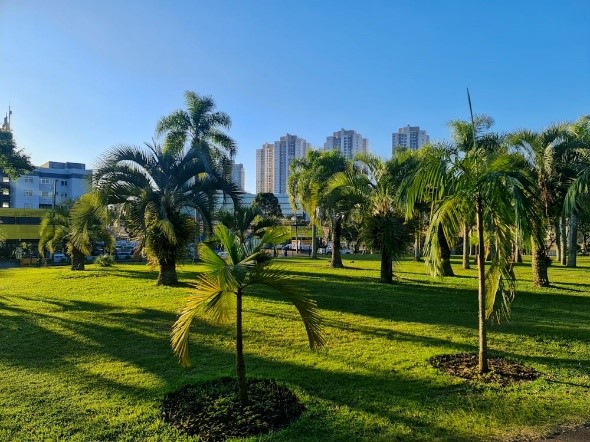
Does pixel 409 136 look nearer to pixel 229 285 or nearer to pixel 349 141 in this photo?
pixel 349 141

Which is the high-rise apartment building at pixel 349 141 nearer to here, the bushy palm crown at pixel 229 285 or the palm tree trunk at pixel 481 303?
the palm tree trunk at pixel 481 303

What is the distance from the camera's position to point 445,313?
9.27m

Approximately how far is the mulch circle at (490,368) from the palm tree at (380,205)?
7322 mm

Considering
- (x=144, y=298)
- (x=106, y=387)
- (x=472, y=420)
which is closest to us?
(x=472, y=420)

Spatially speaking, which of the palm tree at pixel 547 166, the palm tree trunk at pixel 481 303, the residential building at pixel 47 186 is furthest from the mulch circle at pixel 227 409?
the residential building at pixel 47 186

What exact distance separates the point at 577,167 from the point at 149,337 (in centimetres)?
1245

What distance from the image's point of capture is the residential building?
62406 mm

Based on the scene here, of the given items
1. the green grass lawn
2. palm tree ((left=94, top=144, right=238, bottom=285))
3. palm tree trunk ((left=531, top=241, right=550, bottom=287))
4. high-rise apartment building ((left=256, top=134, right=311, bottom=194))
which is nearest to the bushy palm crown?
the green grass lawn

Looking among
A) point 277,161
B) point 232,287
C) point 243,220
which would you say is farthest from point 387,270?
point 277,161

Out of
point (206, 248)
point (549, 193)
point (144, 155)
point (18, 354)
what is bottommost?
point (18, 354)

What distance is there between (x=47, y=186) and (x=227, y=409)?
7252cm

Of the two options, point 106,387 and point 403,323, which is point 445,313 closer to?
point 403,323

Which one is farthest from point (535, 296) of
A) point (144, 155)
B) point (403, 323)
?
point (144, 155)

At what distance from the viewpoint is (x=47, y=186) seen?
216 ft
